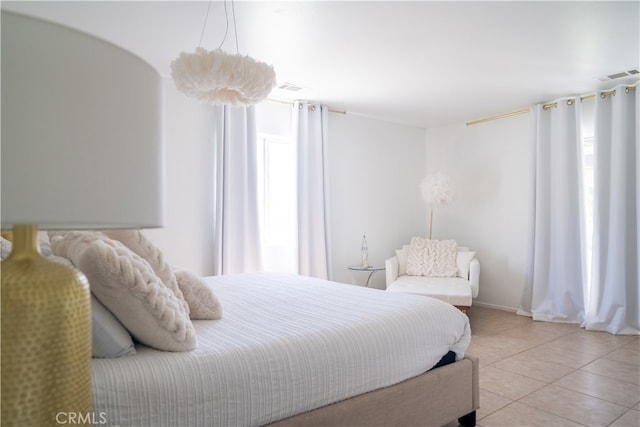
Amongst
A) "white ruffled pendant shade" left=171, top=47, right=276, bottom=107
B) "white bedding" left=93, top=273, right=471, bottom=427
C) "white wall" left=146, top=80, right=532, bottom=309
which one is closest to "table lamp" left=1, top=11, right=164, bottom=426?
"white bedding" left=93, top=273, right=471, bottom=427

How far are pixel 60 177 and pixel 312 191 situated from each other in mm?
4189

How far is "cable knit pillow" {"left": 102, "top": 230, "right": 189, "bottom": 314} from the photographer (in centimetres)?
164

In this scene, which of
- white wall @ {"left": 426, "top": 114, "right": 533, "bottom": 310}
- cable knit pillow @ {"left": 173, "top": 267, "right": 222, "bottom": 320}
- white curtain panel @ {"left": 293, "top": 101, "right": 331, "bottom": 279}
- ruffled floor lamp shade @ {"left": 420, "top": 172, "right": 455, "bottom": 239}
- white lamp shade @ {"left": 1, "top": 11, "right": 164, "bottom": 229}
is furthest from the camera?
ruffled floor lamp shade @ {"left": 420, "top": 172, "right": 455, "bottom": 239}

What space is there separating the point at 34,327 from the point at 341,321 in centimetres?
129

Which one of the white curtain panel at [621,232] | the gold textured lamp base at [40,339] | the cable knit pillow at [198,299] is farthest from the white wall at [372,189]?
the gold textured lamp base at [40,339]

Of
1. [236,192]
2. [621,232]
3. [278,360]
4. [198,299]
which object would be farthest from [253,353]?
[621,232]

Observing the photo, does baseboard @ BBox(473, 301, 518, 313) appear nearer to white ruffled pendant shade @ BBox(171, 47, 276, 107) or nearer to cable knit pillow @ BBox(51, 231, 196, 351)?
white ruffled pendant shade @ BBox(171, 47, 276, 107)

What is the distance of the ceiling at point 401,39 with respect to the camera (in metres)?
2.58

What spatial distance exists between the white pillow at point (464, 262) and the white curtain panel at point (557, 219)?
68 centimetres

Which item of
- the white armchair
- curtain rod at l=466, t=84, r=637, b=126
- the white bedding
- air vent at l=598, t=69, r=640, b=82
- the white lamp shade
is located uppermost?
air vent at l=598, t=69, r=640, b=82

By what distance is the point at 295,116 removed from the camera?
4.69 m

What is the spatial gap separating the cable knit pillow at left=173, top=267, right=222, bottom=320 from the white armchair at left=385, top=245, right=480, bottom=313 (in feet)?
8.89

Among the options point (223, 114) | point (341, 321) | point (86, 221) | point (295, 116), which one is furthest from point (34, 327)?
point (295, 116)

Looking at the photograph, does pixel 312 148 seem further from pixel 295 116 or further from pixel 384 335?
pixel 384 335
